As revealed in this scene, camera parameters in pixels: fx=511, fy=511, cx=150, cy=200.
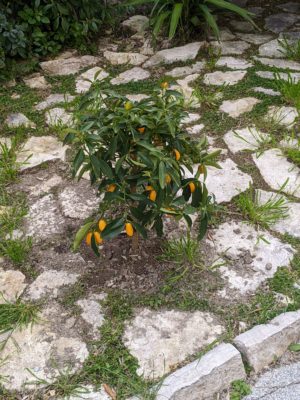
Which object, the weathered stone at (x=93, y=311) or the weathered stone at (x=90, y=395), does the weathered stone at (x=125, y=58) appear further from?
the weathered stone at (x=90, y=395)

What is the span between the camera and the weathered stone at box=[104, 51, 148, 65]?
420 centimetres

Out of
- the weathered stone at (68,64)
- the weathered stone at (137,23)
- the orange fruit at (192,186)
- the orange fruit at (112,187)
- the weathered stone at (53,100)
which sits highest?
the orange fruit at (112,187)

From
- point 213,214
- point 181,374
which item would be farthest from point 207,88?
point 181,374

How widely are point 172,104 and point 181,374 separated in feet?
3.40

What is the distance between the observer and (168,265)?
2.36 metres

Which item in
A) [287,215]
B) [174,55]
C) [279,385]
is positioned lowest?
[279,385]

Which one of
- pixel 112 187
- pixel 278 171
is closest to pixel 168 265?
pixel 112 187

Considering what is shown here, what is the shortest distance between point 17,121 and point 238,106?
4.98ft

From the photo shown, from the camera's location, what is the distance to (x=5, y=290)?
7.40 ft

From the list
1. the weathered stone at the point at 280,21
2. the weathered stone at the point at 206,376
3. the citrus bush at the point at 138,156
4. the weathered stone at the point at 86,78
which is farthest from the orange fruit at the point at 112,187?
the weathered stone at the point at 280,21

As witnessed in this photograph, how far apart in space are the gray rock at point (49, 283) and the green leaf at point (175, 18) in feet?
7.76

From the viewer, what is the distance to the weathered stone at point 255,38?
4.44 meters

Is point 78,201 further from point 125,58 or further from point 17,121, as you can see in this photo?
point 125,58

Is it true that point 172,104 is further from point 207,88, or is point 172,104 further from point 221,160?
point 207,88
